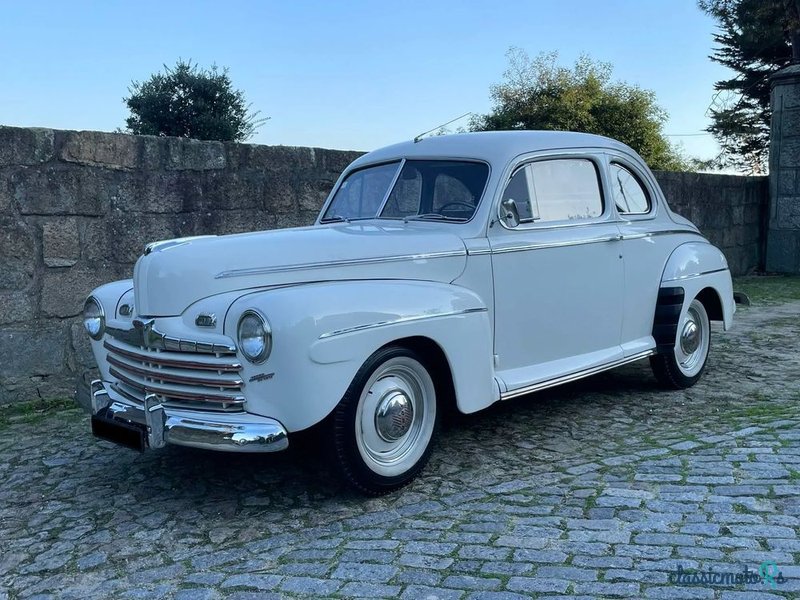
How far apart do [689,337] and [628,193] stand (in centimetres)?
109

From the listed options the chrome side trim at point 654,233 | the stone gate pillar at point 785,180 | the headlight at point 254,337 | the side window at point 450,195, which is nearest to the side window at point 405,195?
the side window at point 450,195

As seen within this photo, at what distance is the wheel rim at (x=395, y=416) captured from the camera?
Result: 3.36 m

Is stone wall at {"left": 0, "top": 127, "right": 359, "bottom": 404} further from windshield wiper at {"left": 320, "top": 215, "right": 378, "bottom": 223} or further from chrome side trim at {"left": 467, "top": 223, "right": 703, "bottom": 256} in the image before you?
chrome side trim at {"left": 467, "top": 223, "right": 703, "bottom": 256}

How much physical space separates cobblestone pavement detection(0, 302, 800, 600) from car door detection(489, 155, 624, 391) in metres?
0.42

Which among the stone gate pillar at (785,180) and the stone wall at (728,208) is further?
the stone gate pillar at (785,180)

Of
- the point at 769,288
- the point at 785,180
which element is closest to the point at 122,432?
the point at 769,288

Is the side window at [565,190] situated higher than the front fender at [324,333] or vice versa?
the side window at [565,190]

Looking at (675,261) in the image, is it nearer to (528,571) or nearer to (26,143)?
(528,571)

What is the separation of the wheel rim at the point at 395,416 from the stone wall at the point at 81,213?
279cm

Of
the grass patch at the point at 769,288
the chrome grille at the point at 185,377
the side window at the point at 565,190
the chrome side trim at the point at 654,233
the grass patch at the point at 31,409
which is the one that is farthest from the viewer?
the grass patch at the point at 769,288

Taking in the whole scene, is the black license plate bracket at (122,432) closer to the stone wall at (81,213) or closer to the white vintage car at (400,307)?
the white vintage car at (400,307)

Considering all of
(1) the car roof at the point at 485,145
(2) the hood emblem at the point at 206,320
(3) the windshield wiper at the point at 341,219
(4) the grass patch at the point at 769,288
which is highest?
(1) the car roof at the point at 485,145

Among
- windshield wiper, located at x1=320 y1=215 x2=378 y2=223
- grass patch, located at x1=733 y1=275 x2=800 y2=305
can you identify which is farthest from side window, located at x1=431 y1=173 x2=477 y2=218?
grass patch, located at x1=733 y1=275 x2=800 y2=305

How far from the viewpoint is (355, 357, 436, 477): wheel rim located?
11.0 feet
